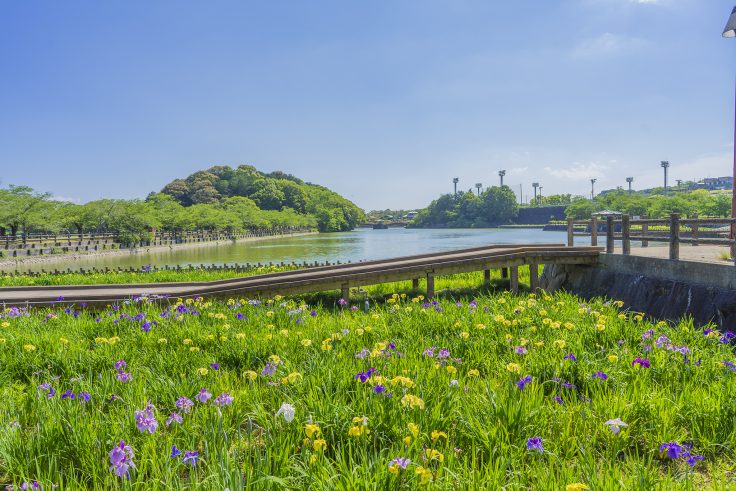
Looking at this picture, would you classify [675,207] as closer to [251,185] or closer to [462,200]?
[462,200]

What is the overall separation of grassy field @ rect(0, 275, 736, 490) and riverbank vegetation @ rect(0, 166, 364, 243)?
49119 mm

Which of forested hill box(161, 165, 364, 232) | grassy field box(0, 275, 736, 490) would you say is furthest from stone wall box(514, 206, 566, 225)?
grassy field box(0, 275, 736, 490)

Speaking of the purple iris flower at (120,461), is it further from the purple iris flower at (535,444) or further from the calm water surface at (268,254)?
the calm water surface at (268,254)

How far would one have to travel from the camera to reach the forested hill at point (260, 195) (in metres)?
128

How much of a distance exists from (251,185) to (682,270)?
138m

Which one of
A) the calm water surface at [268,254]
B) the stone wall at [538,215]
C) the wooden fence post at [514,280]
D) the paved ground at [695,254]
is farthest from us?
the stone wall at [538,215]

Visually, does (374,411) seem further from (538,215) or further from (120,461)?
(538,215)

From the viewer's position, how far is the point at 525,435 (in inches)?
109

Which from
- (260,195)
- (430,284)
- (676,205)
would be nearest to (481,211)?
(260,195)

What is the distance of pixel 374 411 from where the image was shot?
2.78 metres

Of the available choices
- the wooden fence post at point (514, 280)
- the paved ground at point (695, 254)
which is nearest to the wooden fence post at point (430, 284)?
the wooden fence post at point (514, 280)

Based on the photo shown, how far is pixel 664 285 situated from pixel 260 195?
129m

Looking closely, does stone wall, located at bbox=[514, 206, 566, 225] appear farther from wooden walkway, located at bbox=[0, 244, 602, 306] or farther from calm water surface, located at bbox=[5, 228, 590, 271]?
wooden walkway, located at bbox=[0, 244, 602, 306]

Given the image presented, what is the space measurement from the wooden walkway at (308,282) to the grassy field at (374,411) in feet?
12.2
